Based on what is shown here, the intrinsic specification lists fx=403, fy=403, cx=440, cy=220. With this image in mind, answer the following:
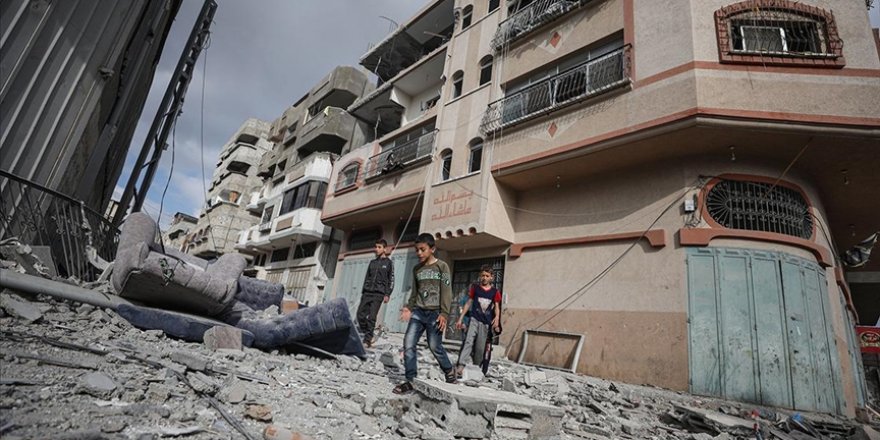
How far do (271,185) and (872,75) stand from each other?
88.6ft

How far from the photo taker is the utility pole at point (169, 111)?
977 centimetres

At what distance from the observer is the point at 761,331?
7.36 metres

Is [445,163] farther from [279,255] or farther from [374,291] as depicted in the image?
[279,255]

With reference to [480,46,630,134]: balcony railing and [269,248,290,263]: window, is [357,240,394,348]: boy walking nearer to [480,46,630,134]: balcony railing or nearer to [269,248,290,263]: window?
[480,46,630,134]: balcony railing

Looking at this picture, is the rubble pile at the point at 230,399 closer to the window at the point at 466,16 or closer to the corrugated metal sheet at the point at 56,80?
the corrugated metal sheet at the point at 56,80

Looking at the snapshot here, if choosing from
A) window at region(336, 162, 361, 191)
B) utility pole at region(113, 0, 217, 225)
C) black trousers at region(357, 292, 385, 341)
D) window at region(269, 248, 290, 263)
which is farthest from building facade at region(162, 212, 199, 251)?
black trousers at region(357, 292, 385, 341)

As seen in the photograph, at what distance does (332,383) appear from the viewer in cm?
420

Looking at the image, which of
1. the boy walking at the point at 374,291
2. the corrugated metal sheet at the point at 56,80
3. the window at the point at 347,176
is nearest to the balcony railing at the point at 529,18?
the window at the point at 347,176

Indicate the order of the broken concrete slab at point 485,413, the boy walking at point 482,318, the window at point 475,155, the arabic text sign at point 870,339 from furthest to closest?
the arabic text sign at point 870,339, the window at point 475,155, the boy walking at point 482,318, the broken concrete slab at point 485,413

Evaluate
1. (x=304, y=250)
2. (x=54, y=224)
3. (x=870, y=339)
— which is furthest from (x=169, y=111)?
(x=870, y=339)

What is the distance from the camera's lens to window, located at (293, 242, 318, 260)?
20733 millimetres

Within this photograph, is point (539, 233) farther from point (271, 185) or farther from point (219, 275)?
point (271, 185)

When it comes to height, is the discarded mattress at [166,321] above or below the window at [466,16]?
below

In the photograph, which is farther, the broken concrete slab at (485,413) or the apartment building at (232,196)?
the apartment building at (232,196)
